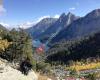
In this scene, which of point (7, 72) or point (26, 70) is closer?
point (7, 72)

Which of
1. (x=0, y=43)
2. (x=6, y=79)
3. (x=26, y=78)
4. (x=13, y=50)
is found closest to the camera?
(x=6, y=79)

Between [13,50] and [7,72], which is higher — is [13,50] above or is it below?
above

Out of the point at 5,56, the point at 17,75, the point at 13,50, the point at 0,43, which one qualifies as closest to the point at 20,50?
the point at 13,50

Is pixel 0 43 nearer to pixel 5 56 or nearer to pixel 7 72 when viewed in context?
pixel 5 56

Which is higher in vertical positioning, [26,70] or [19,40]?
[19,40]

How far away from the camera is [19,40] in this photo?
48.0 meters

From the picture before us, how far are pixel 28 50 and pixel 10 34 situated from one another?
3751mm

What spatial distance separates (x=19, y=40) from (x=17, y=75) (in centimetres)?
1732

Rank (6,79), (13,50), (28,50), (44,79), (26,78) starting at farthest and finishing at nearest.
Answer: (28,50) → (13,50) → (44,79) → (26,78) → (6,79)

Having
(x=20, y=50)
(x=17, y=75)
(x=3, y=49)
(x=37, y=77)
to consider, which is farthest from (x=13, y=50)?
(x=17, y=75)

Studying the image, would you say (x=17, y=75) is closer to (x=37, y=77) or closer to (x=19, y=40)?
(x=37, y=77)

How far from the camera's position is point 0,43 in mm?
39094

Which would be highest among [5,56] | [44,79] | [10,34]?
[10,34]

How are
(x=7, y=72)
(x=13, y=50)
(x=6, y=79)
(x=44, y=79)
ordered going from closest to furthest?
(x=6, y=79)
(x=7, y=72)
(x=44, y=79)
(x=13, y=50)
